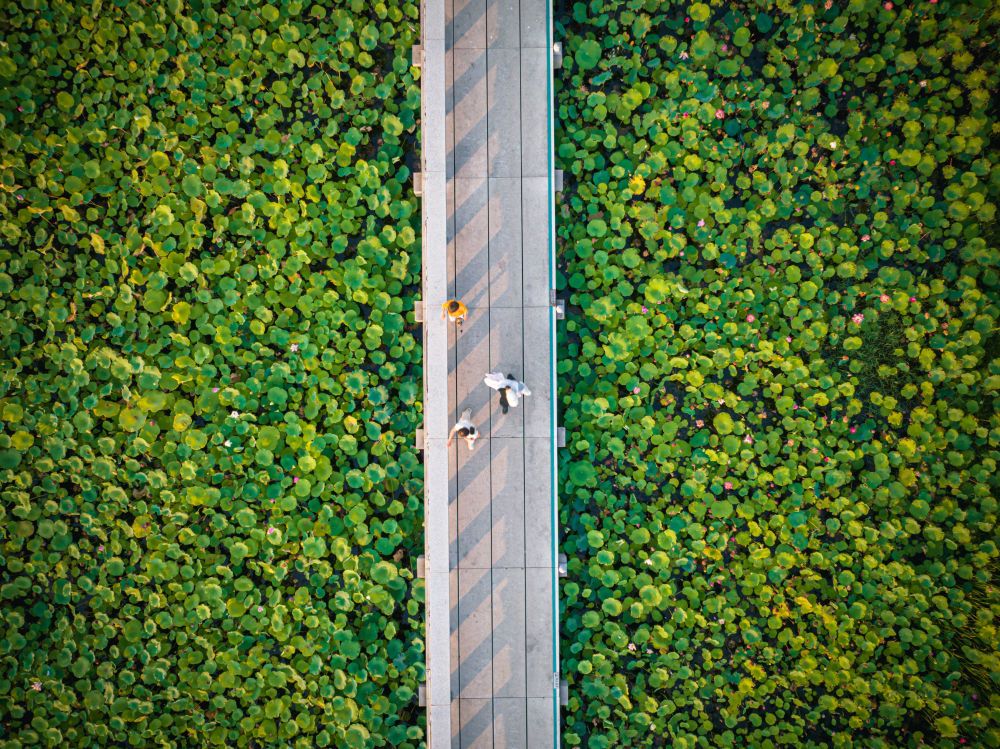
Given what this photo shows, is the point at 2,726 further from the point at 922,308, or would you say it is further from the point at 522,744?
the point at 922,308

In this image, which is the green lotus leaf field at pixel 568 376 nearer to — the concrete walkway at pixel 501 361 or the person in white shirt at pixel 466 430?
the concrete walkway at pixel 501 361

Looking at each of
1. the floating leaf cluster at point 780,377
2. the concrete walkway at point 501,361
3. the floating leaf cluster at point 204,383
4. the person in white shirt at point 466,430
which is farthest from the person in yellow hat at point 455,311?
the floating leaf cluster at point 780,377

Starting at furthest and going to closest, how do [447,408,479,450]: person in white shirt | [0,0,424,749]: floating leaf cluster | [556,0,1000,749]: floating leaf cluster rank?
[556,0,1000,749]: floating leaf cluster, [0,0,424,749]: floating leaf cluster, [447,408,479,450]: person in white shirt

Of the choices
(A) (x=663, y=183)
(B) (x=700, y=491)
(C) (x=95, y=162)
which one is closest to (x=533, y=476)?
(B) (x=700, y=491)

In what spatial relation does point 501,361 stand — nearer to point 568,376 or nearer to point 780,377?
point 568,376

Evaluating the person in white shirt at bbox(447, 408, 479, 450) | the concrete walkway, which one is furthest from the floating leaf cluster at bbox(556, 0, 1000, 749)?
the person in white shirt at bbox(447, 408, 479, 450)

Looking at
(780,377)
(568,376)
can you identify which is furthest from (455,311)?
(780,377)

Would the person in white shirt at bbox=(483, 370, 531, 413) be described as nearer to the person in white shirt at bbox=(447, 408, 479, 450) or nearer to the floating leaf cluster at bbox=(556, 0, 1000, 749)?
the person in white shirt at bbox=(447, 408, 479, 450)
